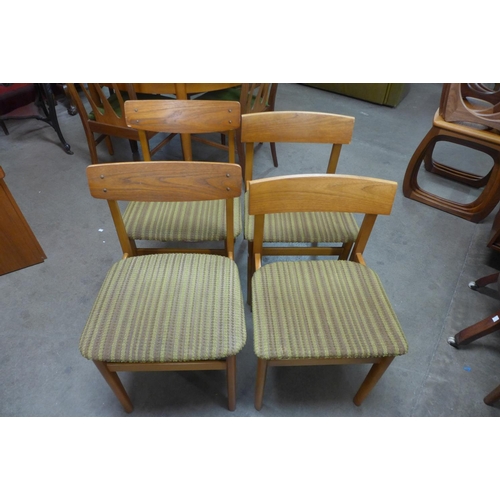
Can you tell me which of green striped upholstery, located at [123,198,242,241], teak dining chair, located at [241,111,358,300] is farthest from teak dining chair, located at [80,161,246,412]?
teak dining chair, located at [241,111,358,300]

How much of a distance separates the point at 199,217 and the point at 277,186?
0.45m

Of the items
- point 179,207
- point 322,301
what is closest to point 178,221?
point 179,207

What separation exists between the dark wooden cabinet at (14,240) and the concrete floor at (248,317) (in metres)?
0.06

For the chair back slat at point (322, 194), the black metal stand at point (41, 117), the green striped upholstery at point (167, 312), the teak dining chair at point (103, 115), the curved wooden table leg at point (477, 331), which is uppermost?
the chair back slat at point (322, 194)

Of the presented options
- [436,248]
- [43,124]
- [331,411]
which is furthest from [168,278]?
[43,124]

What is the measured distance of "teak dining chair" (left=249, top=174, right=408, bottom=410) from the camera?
90 centimetres

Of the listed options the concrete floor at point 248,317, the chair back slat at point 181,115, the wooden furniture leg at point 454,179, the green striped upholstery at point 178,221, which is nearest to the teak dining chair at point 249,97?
the concrete floor at point 248,317

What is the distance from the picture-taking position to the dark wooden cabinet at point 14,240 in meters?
1.43

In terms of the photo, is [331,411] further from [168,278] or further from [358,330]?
[168,278]

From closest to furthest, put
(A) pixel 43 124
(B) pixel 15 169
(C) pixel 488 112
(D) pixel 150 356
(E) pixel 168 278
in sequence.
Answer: (D) pixel 150 356, (E) pixel 168 278, (C) pixel 488 112, (B) pixel 15 169, (A) pixel 43 124

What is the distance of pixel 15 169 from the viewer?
2.29 metres

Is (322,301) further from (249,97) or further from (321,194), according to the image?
(249,97)

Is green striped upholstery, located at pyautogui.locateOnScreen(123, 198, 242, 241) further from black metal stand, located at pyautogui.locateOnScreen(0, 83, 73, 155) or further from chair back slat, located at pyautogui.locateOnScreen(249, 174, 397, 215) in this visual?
black metal stand, located at pyautogui.locateOnScreen(0, 83, 73, 155)

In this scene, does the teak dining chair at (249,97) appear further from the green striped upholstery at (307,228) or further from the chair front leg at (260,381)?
the chair front leg at (260,381)
